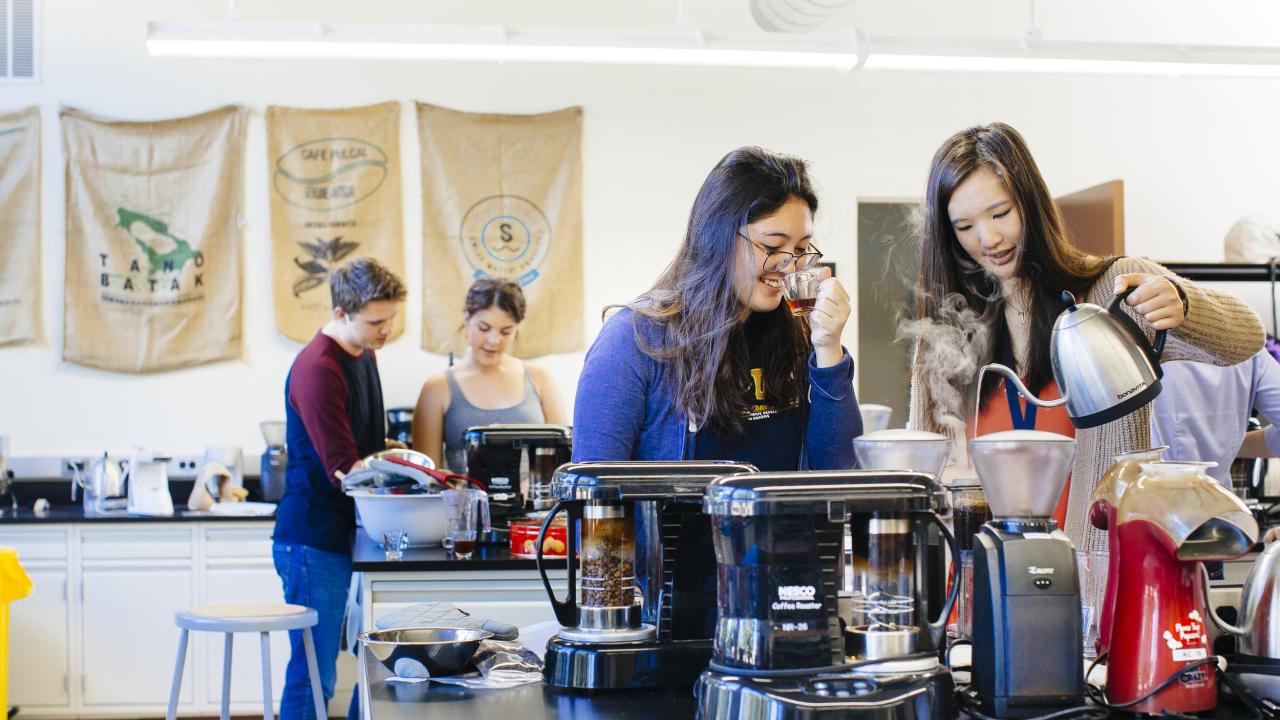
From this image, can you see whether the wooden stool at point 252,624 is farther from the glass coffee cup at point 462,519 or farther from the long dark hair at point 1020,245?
the long dark hair at point 1020,245

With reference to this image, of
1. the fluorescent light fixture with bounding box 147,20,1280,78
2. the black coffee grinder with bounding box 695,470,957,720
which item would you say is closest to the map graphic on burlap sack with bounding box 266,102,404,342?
the fluorescent light fixture with bounding box 147,20,1280,78

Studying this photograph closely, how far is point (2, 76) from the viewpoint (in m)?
5.33

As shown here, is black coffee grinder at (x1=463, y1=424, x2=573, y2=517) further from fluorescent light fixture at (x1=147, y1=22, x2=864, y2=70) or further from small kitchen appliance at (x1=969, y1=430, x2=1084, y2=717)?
small kitchen appliance at (x1=969, y1=430, x2=1084, y2=717)

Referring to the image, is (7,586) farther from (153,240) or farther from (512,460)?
(153,240)

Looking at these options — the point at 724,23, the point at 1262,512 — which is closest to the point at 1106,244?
the point at 1262,512

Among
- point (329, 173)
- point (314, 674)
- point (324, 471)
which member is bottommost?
point (314, 674)

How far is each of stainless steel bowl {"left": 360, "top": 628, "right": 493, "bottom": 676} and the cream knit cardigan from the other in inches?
35.7

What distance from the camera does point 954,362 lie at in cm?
216

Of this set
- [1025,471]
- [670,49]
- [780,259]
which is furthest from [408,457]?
[1025,471]

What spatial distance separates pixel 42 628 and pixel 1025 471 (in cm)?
446

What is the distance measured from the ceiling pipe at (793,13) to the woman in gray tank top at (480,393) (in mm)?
1905

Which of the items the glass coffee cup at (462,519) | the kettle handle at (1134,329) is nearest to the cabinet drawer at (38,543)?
the glass coffee cup at (462,519)

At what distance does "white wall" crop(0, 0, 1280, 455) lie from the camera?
532cm

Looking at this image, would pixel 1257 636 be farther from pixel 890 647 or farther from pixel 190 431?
pixel 190 431
